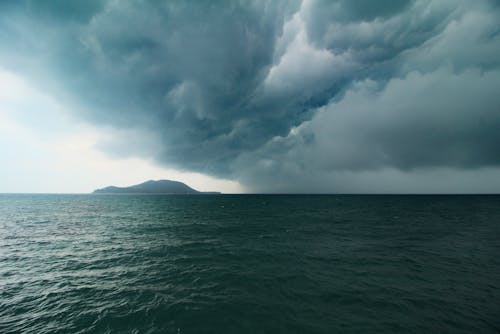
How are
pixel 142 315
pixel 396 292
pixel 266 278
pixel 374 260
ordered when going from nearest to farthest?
pixel 142 315
pixel 396 292
pixel 266 278
pixel 374 260

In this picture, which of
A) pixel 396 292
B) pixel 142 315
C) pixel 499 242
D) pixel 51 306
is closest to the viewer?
pixel 142 315

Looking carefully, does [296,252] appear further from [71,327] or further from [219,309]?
[71,327]

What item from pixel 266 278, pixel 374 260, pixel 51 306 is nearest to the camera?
pixel 51 306

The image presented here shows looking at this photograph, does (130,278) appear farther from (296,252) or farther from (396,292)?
(396,292)

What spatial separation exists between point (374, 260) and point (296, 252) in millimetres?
9566

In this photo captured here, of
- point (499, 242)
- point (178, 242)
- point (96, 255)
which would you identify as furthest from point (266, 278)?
point (499, 242)

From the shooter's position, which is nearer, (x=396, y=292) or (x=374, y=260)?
(x=396, y=292)

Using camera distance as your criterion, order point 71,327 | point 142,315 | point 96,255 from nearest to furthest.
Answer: point 71,327
point 142,315
point 96,255

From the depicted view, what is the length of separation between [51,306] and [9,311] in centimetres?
244

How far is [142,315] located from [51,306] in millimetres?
7630

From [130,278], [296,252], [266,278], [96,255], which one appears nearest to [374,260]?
[296,252]

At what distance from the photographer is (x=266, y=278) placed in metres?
19.3

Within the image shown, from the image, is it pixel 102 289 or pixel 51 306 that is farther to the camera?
pixel 102 289

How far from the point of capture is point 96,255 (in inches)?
1030
